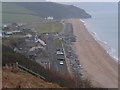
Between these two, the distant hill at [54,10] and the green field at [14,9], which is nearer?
the green field at [14,9]

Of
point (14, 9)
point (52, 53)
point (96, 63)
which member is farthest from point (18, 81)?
point (14, 9)

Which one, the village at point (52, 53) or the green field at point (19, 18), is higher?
the green field at point (19, 18)

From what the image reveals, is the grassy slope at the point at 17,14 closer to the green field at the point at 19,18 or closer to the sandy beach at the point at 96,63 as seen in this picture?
the green field at the point at 19,18

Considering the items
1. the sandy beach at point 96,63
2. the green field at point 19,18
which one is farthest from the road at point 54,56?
the green field at point 19,18

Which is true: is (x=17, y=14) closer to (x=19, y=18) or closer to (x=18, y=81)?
(x=19, y=18)


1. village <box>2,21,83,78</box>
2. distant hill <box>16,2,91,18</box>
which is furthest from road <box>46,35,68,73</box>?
distant hill <box>16,2,91,18</box>

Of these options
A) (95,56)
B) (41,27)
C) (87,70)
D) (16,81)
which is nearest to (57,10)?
(41,27)

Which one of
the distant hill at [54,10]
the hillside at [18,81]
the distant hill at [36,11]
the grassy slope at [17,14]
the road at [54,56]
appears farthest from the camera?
the distant hill at [54,10]
